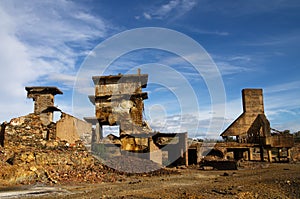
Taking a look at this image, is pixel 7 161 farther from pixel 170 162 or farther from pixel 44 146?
pixel 170 162

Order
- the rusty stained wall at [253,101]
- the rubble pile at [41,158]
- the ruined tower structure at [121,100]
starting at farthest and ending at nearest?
1. the rusty stained wall at [253,101]
2. the ruined tower structure at [121,100]
3. the rubble pile at [41,158]

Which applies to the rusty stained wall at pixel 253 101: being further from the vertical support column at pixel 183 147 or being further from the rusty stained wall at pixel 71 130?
the rusty stained wall at pixel 71 130

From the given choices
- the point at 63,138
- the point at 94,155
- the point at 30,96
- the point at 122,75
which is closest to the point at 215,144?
the point at 122,75

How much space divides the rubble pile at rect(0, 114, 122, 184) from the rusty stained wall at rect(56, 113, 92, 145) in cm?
33

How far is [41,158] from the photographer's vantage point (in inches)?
511

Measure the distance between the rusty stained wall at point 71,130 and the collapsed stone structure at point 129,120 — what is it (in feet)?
8.25

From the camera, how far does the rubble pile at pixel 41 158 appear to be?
11742mm

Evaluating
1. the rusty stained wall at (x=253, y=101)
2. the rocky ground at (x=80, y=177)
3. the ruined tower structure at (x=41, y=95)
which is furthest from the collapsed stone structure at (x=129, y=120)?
the rusty stained wall at (x=253, y=101)

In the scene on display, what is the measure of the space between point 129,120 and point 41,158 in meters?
9.42

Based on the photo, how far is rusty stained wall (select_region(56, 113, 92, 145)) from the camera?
50.5ft

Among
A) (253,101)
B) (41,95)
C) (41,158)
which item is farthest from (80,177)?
(253,101)

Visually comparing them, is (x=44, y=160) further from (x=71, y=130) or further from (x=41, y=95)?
(x=41, y=95)

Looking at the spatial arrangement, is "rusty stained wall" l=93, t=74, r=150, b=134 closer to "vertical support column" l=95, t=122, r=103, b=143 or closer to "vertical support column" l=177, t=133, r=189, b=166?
"vertical support column" l=95, t=122, r=103, b=143

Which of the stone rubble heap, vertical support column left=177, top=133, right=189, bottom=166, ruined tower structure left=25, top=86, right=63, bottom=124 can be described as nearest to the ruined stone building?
ruined tower structure left=25, top=86, right=63, bottom=124
